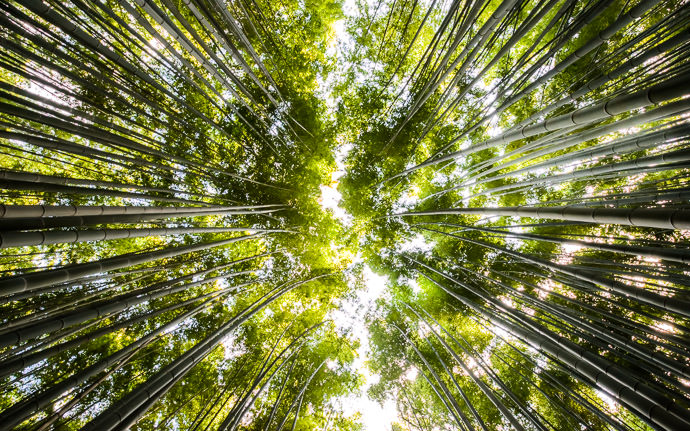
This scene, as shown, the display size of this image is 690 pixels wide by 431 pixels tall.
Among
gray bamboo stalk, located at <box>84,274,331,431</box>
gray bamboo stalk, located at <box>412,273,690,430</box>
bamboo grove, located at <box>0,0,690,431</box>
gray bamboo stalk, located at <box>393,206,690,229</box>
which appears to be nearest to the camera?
gray bamboo stalk, located at <box>393,206,690,229</box>

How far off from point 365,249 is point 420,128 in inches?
133

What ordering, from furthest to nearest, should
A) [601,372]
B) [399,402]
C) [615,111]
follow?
1. [399,402]
2. [601,372]
3. [615,111]

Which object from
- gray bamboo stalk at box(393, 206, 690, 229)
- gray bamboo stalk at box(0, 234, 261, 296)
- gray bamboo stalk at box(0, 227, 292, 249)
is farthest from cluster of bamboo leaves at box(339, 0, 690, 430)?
gray bamboo stalk at box(0, 234, 261, 296)

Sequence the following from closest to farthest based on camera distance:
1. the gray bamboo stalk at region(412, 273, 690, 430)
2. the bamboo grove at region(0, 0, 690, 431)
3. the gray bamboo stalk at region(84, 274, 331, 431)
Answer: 1. the gray bamboo stalk at region(412, 273, 690, 430)
2. the gray bamboo stalk at region(84, 274, 331, 431)
3. the bamboo grove at region(0, 0, 690, 431)

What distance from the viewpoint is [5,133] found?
2.04 m

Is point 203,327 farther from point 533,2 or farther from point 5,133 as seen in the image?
point 533,2

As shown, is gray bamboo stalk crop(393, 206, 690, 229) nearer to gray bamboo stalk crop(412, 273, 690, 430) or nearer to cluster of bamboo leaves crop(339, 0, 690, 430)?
gray bamboo stalk crop(412, 273, 690, 430)

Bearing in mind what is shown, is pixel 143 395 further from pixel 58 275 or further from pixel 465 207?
pixel 465 207

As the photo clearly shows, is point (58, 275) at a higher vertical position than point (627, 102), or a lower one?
lower

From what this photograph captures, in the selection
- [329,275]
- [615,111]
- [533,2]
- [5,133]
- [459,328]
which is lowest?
[459,328]

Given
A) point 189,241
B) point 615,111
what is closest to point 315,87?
point 189,241

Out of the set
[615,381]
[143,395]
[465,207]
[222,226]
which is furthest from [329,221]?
[615,381]

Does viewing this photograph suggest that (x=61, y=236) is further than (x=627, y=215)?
Yes

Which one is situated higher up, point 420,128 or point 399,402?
point 420,128
